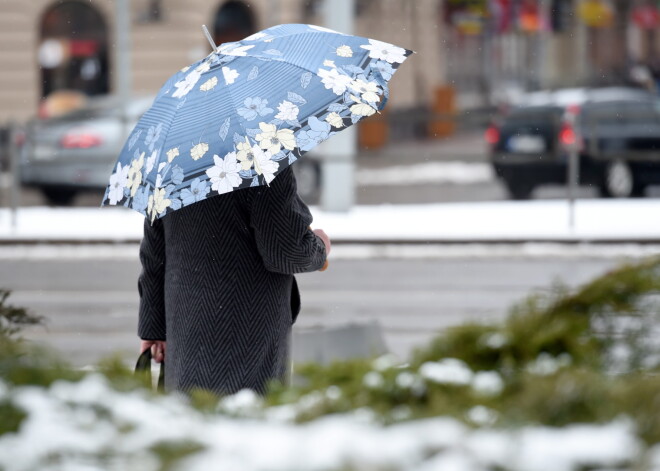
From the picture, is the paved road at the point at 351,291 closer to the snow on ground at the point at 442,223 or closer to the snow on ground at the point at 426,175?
the snow on ground at the point at 442,223

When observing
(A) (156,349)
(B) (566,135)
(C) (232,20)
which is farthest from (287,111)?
(C) (232,20)

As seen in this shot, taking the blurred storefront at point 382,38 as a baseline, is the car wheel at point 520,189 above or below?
below

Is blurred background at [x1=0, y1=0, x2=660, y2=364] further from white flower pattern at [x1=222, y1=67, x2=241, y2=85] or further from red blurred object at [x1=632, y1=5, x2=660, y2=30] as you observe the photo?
red blurred object at [x1=632, y1=5, x2=660, y2=30]

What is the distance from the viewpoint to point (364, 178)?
20.5 meters

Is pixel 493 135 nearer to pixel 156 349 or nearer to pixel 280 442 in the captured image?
pixel 156 349

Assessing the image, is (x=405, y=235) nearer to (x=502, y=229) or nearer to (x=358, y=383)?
(x=502, y=229)

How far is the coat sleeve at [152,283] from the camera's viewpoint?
3.08 meters

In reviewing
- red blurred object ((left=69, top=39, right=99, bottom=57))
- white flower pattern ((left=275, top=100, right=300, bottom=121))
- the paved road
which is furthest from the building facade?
white flower pattern ((left=275, top=100, right=300, bottom=121))

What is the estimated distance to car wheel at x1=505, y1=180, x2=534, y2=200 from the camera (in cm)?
1600

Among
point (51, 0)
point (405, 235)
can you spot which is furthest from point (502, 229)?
point (51, 0)

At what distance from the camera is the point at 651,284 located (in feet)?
5.62

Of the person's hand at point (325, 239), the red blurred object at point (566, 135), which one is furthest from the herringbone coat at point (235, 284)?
the red blurred object at point (566, 135)

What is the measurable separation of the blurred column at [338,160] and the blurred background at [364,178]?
0.06 feet

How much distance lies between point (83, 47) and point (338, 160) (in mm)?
15312
